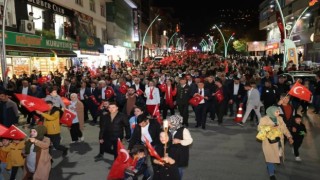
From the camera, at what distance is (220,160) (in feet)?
28.1

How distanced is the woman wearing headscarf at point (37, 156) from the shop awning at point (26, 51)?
13.9 metres

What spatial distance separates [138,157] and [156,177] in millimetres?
855

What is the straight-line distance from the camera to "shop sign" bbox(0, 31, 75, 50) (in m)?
20.0

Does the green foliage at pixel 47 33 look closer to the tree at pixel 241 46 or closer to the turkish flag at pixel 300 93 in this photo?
the turkish flag at pixel 300 93

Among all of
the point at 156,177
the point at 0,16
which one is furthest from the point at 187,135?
the point at 0,16

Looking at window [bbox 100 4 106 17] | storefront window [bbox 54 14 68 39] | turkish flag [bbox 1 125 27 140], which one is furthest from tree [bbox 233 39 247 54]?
turkish flag [bbox 1 125 27 140]

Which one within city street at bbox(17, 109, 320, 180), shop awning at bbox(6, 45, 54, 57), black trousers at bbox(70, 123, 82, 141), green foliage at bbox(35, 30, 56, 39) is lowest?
city street at bbox(17, 109, 320, 180)

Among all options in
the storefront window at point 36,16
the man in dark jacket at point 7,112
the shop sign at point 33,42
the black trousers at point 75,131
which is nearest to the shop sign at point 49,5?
the storefront window at point 36,16

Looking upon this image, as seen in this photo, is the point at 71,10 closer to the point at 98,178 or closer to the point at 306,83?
the point at 306,83

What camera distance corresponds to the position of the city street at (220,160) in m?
7.56

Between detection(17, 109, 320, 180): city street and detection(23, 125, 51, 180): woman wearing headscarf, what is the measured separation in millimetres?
1143

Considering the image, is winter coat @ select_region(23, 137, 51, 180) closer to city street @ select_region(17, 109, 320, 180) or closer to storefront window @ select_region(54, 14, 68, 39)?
city street @ select_region(17, 109, 320, 180)

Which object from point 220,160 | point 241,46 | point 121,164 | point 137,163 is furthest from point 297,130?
point 241,46

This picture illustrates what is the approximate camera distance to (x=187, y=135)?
216 inches
